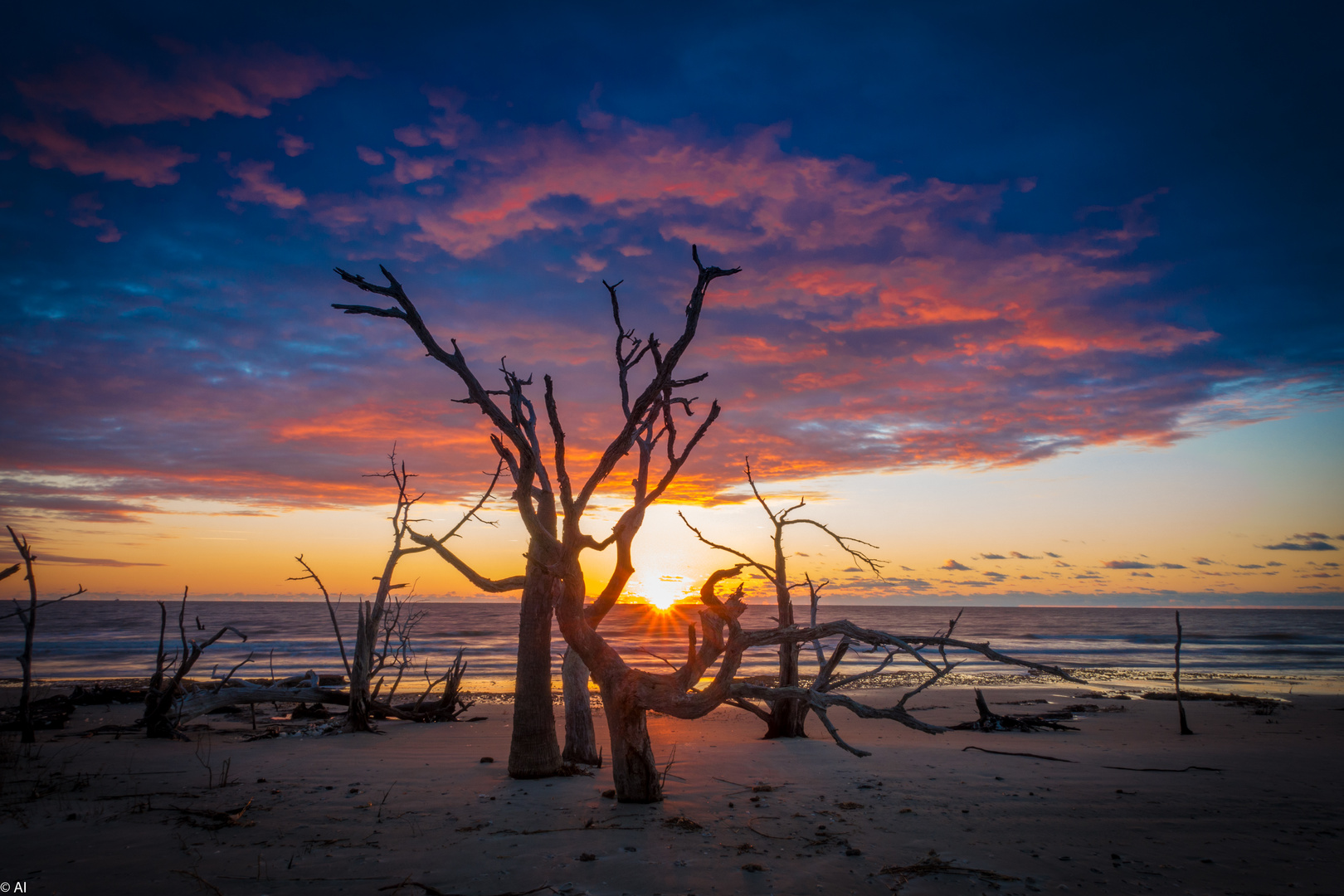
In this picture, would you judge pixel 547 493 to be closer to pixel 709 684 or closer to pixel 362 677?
pixel 709 684

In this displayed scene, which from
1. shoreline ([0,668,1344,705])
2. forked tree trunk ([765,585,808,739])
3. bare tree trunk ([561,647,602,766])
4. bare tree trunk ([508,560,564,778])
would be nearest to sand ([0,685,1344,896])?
bare tree trunk ([508,560,564,778])

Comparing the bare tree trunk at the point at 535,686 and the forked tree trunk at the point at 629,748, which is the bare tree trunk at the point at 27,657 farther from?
the forked tree trunk at the point at 629,748

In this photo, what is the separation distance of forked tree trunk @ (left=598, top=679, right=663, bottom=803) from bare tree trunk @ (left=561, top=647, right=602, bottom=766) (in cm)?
201

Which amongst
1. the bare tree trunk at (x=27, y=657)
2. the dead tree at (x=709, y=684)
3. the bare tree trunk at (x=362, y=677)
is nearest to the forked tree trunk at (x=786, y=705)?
the dead tree at (x=709, y=684)

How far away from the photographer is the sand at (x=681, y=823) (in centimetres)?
528

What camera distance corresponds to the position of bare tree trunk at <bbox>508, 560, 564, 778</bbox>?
834 cm

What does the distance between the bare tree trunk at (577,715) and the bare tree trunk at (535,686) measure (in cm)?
61

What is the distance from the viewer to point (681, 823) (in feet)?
21.4

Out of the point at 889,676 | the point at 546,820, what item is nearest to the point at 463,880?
the point at 546,820

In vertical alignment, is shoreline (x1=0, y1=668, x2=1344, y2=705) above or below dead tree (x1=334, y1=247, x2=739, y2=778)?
below

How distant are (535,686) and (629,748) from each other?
175 cm

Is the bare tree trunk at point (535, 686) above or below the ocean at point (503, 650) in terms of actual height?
above

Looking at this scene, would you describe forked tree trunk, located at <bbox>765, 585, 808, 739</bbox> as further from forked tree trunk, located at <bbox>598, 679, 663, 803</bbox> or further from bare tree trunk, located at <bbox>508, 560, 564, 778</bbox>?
forked tree trunk, located at <bbox>598, 679, 663, 803</bbox>

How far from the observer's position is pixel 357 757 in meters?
10.7
